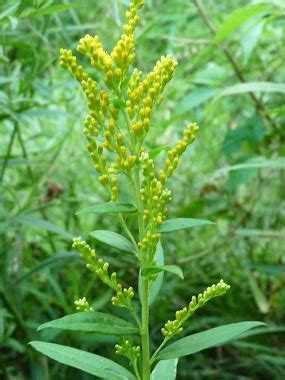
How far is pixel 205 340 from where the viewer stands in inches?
24.9

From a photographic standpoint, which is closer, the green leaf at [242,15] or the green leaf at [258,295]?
the green leaf at [242,15]

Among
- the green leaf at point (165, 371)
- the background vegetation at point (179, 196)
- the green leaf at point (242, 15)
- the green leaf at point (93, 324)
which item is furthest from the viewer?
the background vegetation at point (179, 196)

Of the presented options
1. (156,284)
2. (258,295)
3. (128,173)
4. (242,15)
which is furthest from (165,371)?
(258,295)

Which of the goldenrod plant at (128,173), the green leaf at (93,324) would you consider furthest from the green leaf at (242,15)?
the green leaf at (93,324)

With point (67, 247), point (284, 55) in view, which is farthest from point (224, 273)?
point (284, 55)

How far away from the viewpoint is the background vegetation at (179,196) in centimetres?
120

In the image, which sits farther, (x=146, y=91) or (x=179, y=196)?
(x=179, y=196)

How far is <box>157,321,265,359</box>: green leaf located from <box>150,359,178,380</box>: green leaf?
6 cm

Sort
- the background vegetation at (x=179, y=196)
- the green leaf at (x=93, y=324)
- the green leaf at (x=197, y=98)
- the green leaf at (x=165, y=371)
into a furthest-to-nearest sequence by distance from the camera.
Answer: the green leaf at (x=197, y=98), the background vegetation at (x=179, y=196), the green leaf at (x=165, y=371), the green leaf at (x=93, y=324)

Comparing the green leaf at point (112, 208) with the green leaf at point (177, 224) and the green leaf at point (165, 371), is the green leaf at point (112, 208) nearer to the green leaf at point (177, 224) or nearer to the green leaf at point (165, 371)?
the green leaf at point (177, 224)

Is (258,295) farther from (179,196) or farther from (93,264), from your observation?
(93,264)

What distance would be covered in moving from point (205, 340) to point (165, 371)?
98 millimetres

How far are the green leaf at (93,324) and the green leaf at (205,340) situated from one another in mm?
35

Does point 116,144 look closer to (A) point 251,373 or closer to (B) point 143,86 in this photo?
(B) point 143,86
